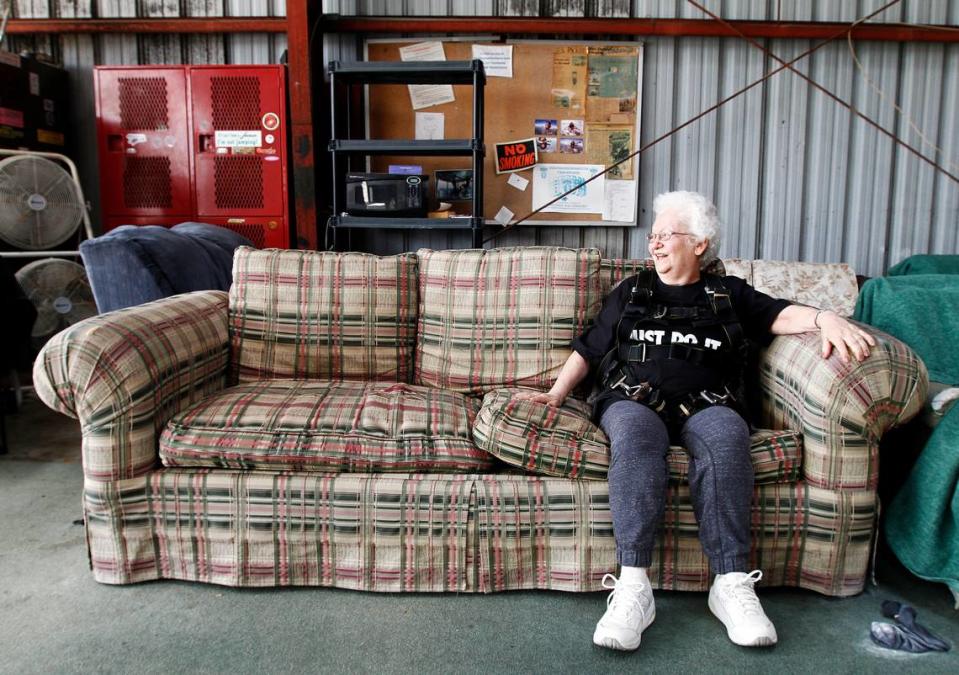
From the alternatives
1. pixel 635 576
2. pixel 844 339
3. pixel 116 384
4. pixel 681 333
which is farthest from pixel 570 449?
pixel 116 384

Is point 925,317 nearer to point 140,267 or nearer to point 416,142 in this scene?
point 416,142

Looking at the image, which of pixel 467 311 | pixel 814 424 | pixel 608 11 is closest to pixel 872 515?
pixel 814 424

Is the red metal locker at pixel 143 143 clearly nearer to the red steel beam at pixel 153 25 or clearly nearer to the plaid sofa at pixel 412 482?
the red steel beam at pixel 153 25

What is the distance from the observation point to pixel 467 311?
91.4 inches

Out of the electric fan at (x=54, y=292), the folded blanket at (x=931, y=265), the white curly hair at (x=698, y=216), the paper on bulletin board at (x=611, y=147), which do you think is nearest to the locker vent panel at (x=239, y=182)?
the electric fan at (x=54, y=292)

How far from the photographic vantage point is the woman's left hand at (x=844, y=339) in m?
1.71

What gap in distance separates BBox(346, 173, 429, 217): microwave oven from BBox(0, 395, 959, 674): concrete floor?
219 centimetres

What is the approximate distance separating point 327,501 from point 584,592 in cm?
70

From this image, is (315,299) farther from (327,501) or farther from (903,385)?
(903,385)

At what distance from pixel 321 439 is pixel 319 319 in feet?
2.01

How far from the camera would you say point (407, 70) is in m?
3.47

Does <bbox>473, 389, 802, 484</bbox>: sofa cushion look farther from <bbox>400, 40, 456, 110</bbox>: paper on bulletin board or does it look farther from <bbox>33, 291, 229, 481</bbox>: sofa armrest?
<bbox>400, 40, 456, 110</bbox>: paper on bulletin board

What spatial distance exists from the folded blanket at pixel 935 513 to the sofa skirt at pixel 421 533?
A: 0.38 ft

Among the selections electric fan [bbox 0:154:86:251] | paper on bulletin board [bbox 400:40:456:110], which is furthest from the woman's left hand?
electric fan [bbox 0:154:86:251]
